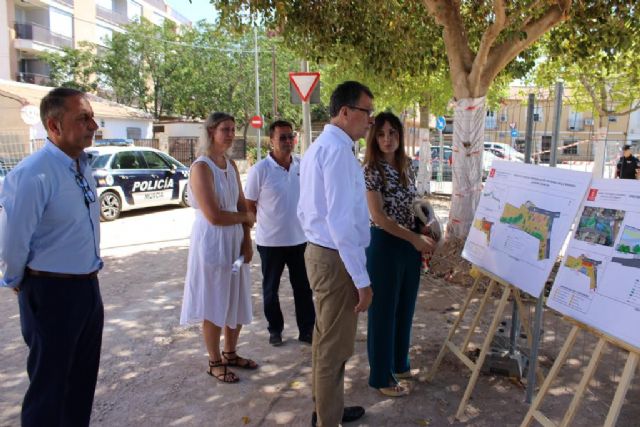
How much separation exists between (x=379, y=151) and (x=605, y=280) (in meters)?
1.59

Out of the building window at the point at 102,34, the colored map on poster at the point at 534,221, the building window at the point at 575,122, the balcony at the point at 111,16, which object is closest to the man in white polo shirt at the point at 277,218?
the colored map on poster at the point at 534,221

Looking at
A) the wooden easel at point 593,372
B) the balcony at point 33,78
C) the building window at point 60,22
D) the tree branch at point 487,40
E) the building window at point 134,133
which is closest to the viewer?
the wooden easel at point 593,372

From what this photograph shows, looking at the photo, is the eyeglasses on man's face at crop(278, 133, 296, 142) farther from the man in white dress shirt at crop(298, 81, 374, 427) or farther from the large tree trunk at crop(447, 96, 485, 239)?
the large tree trunk at crop(447, 96, 485, 239)

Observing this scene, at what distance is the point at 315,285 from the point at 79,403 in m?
1.44

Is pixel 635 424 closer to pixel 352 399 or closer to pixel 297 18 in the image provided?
pixel 352 399

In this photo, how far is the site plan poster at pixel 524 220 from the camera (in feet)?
9.35

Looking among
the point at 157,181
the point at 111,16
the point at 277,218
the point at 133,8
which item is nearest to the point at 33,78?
the point at 111,16

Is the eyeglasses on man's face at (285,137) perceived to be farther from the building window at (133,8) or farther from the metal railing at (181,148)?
the building window at (133,8)

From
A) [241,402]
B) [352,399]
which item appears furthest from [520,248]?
[241,402]

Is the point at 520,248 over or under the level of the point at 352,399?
over

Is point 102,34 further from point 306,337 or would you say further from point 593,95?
point 306,337

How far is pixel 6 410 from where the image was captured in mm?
3430

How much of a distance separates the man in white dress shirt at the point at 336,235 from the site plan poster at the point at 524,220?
1035mm

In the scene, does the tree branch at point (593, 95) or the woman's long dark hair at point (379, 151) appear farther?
the tree branch at point (593, 95)
